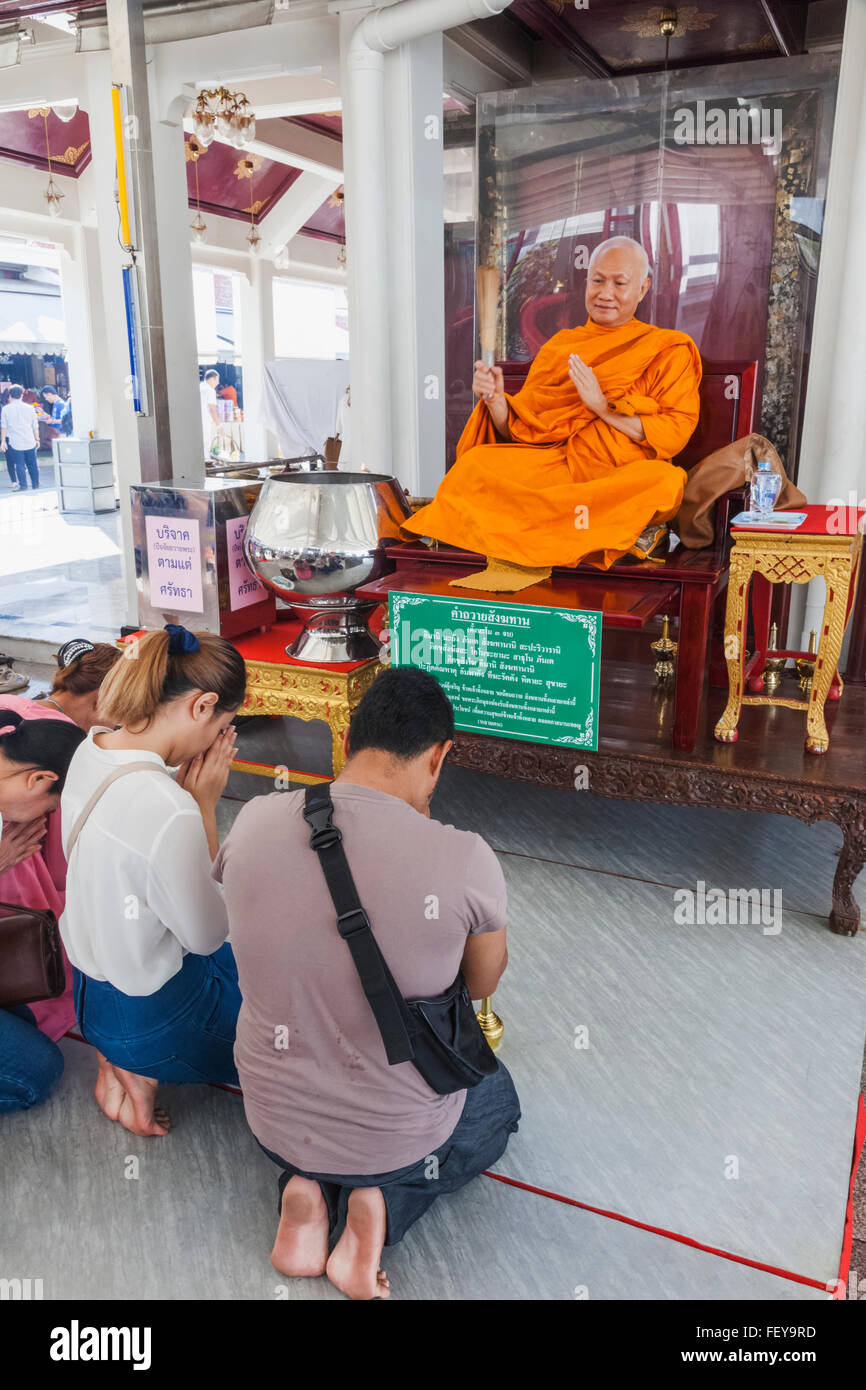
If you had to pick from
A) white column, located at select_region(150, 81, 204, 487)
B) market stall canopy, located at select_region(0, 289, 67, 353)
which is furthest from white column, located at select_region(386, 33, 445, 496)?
market stall canopy, located at select_region(0, 289, 67, 353)

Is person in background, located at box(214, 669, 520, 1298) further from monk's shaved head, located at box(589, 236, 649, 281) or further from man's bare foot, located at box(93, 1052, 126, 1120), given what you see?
monk's shaved head, located at box(589, 236, 649, 281)

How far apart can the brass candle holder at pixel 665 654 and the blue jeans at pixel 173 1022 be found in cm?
229

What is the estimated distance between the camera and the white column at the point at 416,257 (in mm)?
4789

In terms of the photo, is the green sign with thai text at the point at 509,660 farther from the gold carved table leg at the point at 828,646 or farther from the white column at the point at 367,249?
the white column at the point at 367,249

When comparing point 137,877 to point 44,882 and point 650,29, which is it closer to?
point 44,882

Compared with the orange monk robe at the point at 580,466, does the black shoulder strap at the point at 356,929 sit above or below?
below

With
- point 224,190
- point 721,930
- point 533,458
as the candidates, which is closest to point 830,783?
point 721,930

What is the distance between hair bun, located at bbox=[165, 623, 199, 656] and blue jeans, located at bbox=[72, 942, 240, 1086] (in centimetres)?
63

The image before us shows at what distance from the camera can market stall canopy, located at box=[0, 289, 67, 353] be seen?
12984 millimetres

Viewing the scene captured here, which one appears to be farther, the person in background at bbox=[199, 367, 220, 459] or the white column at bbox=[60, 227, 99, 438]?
the person in background at bbox=[199, 367, 220, 459]

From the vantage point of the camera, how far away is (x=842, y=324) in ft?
14.2

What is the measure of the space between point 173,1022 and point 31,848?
0.65 metres

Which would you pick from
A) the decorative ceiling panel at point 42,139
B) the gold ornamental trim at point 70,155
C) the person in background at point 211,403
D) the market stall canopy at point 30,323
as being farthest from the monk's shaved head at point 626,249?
the person in background at point 211,403

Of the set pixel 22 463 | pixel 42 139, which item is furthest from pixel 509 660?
pixel 22 463
